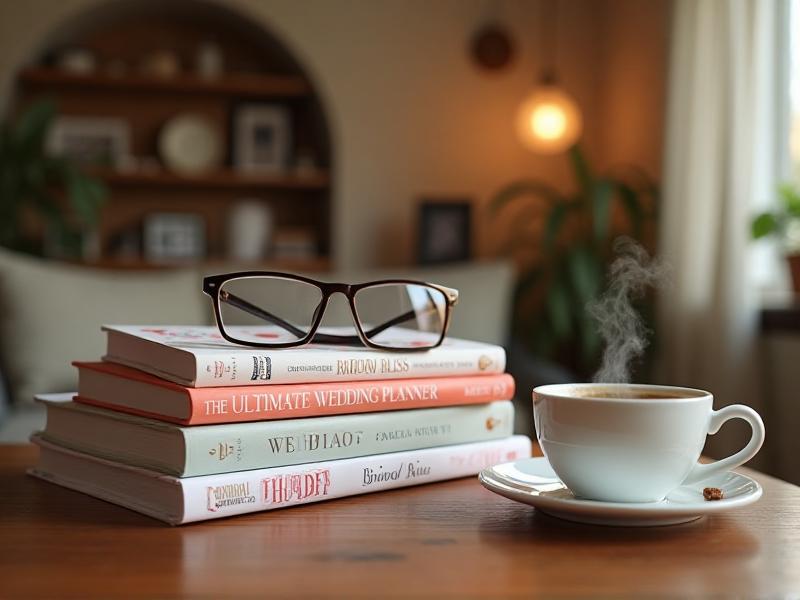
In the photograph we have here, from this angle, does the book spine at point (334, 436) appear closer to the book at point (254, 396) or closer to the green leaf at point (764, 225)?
the book at point (254, 396)

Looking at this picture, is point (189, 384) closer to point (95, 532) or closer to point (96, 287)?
point (95, 532)


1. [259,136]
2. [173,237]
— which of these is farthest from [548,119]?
[173,237]

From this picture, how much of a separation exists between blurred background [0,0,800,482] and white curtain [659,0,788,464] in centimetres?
2

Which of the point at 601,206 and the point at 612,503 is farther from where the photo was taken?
the point at 601,206

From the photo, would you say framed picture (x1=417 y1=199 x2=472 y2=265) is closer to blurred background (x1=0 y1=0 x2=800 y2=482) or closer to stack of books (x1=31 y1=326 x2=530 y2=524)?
blurred background (x1=0 y1=0 x2=800 y2=482)

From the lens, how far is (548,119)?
12.1ft

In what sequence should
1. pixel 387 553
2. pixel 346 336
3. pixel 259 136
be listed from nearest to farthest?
pixel 387 553 → pixel 346 336 → pixel 259 136

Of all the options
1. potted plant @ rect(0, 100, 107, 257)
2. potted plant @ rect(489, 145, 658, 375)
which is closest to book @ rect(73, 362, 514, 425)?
potted plant @ rect(489, 145, 658, 375)

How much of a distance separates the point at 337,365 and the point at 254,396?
9 cm

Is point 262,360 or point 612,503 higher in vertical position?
point 262,360

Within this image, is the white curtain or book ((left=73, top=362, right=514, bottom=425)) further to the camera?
the white curtain

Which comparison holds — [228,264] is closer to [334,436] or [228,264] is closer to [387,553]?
[334,436]

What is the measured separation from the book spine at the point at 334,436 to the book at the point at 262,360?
37mm

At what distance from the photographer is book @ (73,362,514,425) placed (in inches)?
29.4
